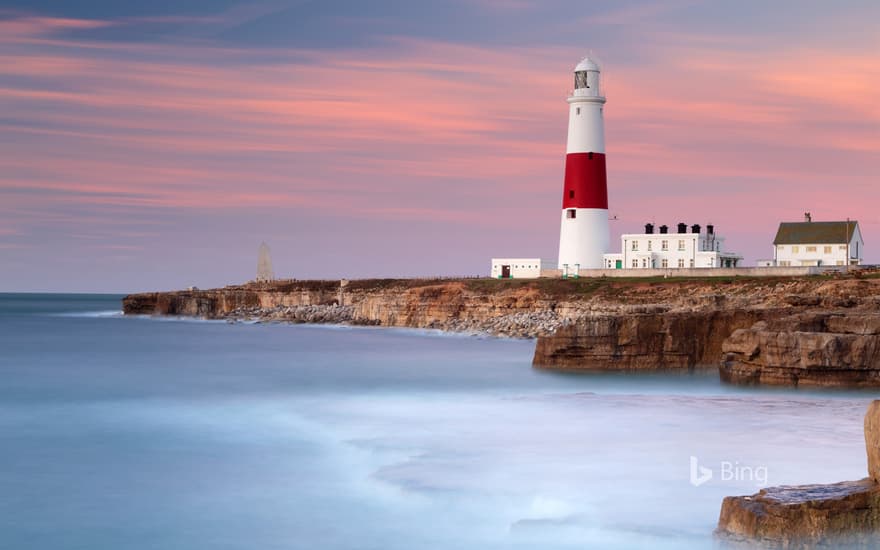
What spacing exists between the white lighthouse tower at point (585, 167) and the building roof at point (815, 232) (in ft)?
31.1

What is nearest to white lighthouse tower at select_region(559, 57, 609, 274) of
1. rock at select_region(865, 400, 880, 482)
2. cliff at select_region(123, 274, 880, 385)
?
cliff at select_region(123, 274, 880, 385)

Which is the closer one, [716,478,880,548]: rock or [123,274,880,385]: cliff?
[716,478,880,548]: rock

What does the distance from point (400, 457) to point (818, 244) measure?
37078mm

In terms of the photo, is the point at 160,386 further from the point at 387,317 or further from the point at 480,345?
the point at 387,317

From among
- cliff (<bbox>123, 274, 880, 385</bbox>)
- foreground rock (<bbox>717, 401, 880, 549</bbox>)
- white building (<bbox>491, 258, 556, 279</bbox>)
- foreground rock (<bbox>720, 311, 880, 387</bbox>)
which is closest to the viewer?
foreground rock (<bbox>717, 401, 880, 549</bbox>)

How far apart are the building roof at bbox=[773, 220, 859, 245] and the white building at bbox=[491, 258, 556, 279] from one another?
11165 millimetres

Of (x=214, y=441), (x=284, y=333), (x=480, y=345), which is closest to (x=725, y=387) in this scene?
(x=214, y=441)

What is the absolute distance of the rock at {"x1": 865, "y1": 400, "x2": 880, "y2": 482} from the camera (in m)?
6.97

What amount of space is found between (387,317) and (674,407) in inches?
1289

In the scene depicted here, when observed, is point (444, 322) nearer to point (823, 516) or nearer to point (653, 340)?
point (653, 340)

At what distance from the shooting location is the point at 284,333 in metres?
44.1

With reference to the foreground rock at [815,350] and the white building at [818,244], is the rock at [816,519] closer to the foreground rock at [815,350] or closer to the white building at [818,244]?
the foreground rock at [815,350]

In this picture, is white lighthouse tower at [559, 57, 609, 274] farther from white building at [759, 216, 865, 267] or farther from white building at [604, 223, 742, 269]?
white building at [759, 216, 865, 267]

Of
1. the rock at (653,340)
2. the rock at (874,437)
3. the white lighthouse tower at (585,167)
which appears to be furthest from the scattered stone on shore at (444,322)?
the rock at (874,437)
